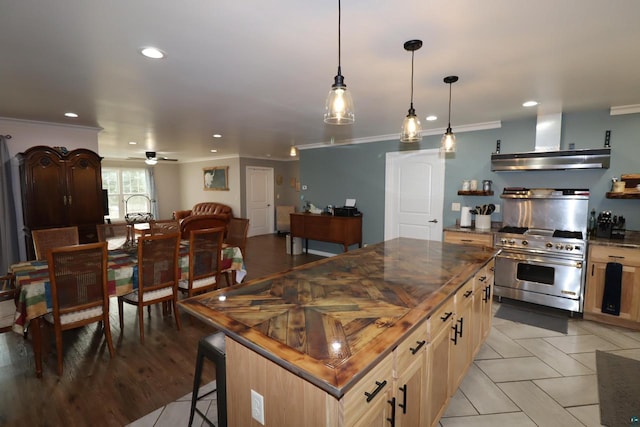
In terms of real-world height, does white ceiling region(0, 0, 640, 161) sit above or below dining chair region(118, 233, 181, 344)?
above

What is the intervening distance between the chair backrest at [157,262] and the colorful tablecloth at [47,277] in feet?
0.39

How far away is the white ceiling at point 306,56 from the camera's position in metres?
1.62

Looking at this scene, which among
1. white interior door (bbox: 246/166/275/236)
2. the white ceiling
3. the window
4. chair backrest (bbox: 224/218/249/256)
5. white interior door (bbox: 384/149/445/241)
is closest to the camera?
the white ceiling

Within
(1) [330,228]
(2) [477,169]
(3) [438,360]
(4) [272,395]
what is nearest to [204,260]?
(4) [272,395]

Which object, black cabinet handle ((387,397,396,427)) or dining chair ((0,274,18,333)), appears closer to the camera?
black cabinet handle ((387,397,396,427))

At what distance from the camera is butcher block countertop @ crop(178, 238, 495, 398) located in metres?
1.00

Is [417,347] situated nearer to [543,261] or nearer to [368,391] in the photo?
[368,391]

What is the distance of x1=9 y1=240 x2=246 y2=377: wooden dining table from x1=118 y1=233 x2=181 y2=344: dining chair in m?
0.12

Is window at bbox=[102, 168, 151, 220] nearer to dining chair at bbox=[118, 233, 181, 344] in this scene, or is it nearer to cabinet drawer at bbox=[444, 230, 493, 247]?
dining chair at bbox=[118, 233, 181, 344]

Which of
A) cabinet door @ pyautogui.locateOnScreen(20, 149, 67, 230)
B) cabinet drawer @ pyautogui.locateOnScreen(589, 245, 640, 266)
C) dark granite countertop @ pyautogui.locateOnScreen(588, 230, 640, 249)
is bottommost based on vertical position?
cabinet drawer @ pyautogui.locateOnScreen(589, 245, 640, 266)

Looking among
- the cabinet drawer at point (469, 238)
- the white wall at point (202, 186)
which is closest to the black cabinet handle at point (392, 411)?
the cabinet drawer at point (469, 238)

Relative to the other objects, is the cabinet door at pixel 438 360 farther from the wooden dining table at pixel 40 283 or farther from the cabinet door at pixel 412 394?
the wooden dining table at pixel 40 283

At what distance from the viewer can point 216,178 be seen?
9.18 m

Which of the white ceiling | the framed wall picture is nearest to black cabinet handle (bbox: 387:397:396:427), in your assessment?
the white ceiling
